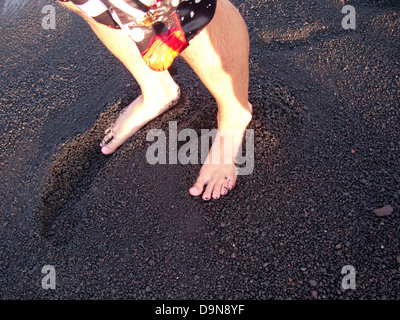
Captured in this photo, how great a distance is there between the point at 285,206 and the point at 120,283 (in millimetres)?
715

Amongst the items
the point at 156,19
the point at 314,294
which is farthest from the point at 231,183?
the point at 156,19

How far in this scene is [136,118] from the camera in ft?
5.57

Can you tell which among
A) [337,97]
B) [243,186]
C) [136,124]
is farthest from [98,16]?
[337,97]

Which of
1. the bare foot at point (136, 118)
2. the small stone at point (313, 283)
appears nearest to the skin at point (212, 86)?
the bare foot at point (136, 118)

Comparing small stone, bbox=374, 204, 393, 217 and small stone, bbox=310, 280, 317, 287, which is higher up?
small stone, bbox=310, 280, 317, 287

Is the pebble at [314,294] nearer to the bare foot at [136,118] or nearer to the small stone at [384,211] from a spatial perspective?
the small stone at [384,211]

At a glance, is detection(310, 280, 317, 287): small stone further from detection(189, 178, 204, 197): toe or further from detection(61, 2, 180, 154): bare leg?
detection(61, 2, 180, 154): bare leg

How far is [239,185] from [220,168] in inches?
4.4

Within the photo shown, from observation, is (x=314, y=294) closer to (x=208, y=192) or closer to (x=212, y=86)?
(x=208, y=192)

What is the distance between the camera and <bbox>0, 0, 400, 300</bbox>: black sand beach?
129 centimetres

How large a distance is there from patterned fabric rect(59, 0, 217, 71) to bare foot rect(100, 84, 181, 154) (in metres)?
0.59

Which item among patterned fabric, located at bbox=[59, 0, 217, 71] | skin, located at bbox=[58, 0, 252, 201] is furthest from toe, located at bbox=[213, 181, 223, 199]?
patterned fabric, located at bbox=[59, 0, 217, 71]
